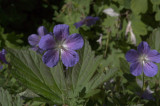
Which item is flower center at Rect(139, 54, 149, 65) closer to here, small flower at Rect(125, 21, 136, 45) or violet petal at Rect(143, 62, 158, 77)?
violet petal at Rect(143, 62, 158, 77)

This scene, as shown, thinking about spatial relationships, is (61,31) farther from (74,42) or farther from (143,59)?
(143,59)

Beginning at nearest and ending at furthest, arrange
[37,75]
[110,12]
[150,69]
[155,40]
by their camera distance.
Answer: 1. [37,75]
2. [150,69]
3. [155,40]
4. [110,12]

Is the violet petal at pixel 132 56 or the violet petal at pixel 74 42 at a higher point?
the violet petal at pixel 74 42

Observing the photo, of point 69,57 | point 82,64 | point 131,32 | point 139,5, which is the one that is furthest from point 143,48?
point 131,32

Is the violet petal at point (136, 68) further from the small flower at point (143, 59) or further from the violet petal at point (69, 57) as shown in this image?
the violet petal at point (69, 57)

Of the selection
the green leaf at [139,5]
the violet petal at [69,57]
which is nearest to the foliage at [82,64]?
the green leaf at [139,5]

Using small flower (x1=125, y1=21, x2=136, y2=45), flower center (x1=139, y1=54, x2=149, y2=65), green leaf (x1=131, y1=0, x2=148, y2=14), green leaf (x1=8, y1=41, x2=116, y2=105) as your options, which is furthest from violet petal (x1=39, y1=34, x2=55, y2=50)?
small flower (x1=125, y1=21, x2=136, y2=45)

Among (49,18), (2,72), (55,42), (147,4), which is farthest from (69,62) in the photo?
(49,18)

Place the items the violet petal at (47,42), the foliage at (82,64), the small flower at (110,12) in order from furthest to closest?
the small flower at (110,12) → the foliage at (82,64) → the violet petal at (47,42)
